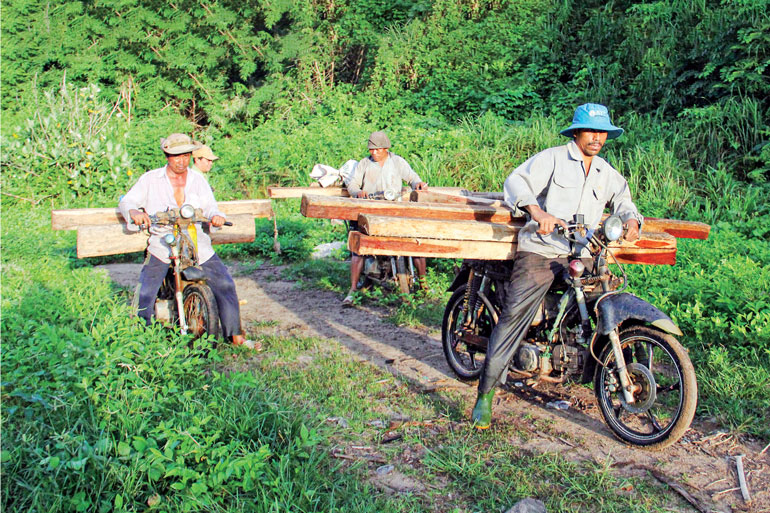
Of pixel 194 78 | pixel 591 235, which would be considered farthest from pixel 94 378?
pixel 194 78

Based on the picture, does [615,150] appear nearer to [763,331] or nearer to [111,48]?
[763,331]

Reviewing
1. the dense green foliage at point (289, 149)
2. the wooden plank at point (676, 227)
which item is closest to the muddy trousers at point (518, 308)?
the dense green foliage at point (289, 149)

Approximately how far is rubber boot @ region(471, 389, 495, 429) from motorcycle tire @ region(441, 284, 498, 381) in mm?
603

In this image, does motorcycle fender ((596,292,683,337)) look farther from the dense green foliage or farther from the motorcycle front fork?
the motorcycle front fork

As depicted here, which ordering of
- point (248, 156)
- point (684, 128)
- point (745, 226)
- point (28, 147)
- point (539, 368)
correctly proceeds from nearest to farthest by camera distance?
point (539, 368), point (745, 226), point (684, 128), point (28, 147), point (248, 156)

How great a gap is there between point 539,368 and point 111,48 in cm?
1977

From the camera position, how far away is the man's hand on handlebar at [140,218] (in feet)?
17.4

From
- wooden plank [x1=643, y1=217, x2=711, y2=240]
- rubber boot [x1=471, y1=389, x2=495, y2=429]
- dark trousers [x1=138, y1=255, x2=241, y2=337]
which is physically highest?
wooden plank [x1=643, y1=217, x2=711, y2=240]

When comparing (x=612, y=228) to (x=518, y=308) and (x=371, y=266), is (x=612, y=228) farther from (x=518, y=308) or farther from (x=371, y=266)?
(x=371, y=266)

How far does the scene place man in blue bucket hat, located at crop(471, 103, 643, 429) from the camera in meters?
4.19

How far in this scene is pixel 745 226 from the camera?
7562 millimetres

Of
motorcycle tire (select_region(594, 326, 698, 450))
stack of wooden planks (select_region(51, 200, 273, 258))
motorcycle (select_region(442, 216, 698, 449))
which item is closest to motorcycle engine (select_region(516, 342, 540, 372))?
motorcycle (select_region(442, 216, 698, 449))

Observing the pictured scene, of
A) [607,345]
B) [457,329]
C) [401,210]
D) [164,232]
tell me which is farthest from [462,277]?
[164,232]

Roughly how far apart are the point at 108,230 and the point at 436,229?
11.6ft
